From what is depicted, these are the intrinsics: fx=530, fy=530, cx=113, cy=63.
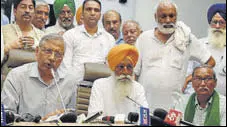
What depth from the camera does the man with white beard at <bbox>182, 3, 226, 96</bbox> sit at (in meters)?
2.59

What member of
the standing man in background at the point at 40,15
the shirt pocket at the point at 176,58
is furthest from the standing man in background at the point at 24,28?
the shirt pocket at the point at 176,58

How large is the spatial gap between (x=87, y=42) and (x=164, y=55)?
573 mm

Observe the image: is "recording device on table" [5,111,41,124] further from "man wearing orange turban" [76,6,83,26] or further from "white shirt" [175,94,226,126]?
"man wearing orange turban" [76,6,83,26]

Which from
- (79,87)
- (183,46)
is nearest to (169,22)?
(183,46)

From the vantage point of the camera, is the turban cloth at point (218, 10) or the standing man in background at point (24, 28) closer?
the turban cloth at point (218, 10)

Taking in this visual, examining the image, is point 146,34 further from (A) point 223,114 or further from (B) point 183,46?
(A) point 223,114

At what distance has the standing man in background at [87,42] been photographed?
3682 mm

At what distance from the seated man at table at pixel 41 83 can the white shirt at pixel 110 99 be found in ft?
0.55

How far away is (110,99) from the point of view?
3301 mm

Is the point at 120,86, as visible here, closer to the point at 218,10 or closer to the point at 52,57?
the point at 52,57

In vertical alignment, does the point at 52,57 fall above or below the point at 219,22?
below

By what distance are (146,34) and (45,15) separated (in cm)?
80

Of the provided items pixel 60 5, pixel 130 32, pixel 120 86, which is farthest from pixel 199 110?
pixel 60 5

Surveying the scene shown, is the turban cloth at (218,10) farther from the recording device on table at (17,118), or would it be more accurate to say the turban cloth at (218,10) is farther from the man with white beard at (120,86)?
the recording device on table at (17,118)
